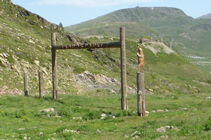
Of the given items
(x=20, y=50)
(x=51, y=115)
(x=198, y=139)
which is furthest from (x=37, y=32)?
(x=198, y=139)

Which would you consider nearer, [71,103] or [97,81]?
[71,103]

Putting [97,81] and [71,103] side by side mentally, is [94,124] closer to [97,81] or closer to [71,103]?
[71,103]

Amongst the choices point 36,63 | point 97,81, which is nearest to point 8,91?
point 36,63

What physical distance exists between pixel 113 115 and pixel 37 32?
50.6 m

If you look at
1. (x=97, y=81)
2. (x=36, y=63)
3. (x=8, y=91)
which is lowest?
(x=8, y=91)

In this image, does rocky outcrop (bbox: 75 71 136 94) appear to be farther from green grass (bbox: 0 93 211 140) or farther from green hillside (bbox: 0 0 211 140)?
green grass (bbox: 0 93 211 140)

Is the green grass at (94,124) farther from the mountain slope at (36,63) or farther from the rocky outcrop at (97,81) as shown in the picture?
the rocky outcrop at (97,81)

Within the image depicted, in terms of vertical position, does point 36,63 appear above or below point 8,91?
above

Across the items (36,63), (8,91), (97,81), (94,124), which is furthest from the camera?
(97,81)

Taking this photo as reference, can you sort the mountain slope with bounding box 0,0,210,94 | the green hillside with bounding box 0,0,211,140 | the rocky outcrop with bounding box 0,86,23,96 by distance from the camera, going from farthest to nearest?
1. the mountain slope with bounding box 0,0,210,94
2. the rocky outcrop with bounding box 0,86,23,96
3. the green hillside with bounding box 0,0,211,140

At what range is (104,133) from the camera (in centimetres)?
1199

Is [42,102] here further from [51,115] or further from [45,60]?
[45,60]

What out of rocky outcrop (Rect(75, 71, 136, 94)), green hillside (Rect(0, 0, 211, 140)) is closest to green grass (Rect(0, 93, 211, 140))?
green hillside (Rect(0, 0, 211, 140))

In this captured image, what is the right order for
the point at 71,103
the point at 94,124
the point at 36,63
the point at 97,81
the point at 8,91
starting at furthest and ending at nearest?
the point at 97,81
the point at 36,63
the point at 8,91
the point at 71,103
the point at 94,124
